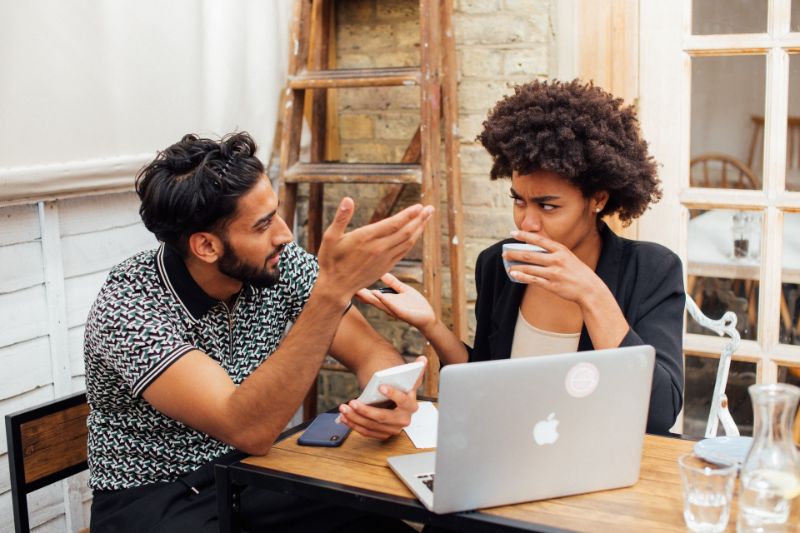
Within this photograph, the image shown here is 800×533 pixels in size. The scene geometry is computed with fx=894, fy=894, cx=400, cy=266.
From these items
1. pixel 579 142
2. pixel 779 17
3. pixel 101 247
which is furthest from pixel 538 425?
pixel 779 17

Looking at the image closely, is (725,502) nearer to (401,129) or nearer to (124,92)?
(124,92)

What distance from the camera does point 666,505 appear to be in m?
1.37

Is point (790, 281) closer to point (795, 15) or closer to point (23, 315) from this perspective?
point (795, 15)

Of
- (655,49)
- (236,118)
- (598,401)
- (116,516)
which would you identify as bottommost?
(116,516)

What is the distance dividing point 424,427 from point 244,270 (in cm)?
51

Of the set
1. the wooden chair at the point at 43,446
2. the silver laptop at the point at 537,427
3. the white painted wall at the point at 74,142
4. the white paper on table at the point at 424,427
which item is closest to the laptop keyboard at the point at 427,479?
the silver laptop at the point at 537,427

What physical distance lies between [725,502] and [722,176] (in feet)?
5.56

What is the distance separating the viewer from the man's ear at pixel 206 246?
1858mm

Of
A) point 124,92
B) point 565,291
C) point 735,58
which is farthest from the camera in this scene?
point 735,58

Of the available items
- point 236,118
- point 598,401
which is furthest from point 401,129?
point 598,401

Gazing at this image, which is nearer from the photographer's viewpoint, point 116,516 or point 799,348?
point 116,516

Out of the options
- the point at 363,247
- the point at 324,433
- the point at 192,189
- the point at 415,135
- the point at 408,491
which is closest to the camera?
the point at 408,491

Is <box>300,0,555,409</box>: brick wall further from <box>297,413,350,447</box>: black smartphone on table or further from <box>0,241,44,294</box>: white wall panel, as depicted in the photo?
<box>297,413,350,447</box>: black smartphone on table

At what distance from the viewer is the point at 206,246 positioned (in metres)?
1.87
